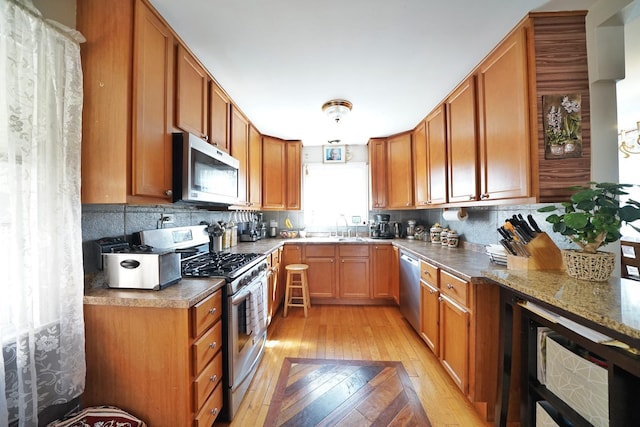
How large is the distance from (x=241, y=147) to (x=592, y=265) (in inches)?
110

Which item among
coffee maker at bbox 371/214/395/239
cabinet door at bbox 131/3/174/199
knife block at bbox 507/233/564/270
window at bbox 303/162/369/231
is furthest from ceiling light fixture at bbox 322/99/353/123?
knife block at bbox 507/233/564/270

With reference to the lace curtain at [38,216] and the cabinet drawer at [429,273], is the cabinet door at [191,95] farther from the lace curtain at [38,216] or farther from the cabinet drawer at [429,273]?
the cabinet drawer at [429,273]

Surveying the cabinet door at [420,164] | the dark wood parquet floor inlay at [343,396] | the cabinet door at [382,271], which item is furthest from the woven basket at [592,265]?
the cabinet door at [382,271]

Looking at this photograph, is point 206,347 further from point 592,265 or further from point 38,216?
point 592,265

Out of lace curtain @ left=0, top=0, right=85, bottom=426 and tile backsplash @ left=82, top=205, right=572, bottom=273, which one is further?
tile backsplash @ left=82, top=205, right=572, bottom=273

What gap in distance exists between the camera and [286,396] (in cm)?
164

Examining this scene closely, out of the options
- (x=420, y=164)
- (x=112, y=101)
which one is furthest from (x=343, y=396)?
(x=420, y=164)

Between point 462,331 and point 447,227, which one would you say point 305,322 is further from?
point 447,227

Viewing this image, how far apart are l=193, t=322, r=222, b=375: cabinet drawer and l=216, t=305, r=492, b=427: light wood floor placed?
20.4 inches

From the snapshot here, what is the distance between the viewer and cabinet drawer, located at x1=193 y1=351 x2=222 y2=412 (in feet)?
3.78

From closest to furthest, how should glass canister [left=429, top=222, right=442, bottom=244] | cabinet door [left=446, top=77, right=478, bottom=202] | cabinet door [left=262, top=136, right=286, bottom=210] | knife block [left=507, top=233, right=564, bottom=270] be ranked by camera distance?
1. knife block [left=507, top=233, right=564, bottom=270]
2. cabinet door [left=446, top=77, right=478, bottom=202]
3. glass canister [left=429, top=222, right=442, bottom=244]
4. cabinet door [left=262, top=136, right=286, bottom=210]

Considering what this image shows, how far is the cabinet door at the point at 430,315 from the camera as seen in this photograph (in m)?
1.93

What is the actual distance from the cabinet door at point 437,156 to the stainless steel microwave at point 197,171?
2.07 meters

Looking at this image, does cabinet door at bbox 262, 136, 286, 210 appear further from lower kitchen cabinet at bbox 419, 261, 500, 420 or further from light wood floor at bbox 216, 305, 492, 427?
lower kitchen cabinet at bbox 419, 261, 500, 420
